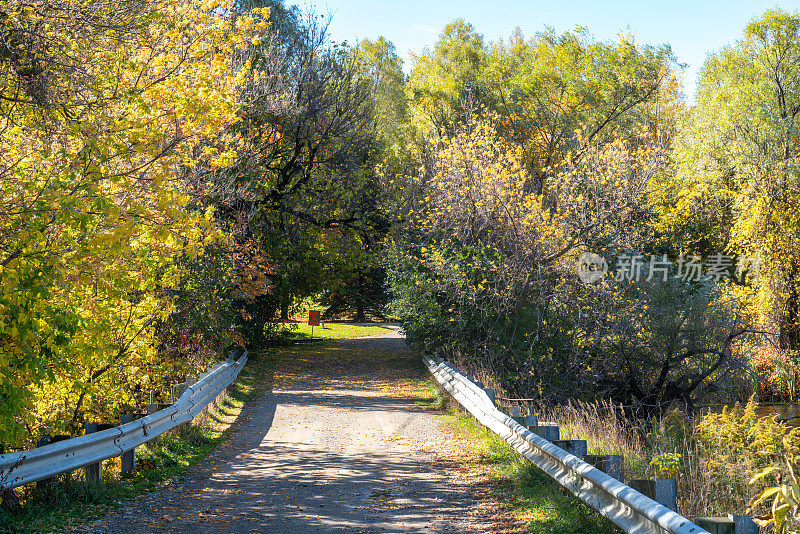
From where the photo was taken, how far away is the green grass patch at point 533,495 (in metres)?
5.98

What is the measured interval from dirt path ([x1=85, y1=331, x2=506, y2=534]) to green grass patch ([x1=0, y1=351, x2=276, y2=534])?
20 cm

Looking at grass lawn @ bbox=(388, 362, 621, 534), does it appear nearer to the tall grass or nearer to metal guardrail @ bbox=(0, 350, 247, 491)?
the tall grass

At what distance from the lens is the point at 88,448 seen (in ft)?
22.4

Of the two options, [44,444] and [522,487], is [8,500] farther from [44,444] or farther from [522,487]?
[522,487]

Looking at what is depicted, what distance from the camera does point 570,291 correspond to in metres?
16.8

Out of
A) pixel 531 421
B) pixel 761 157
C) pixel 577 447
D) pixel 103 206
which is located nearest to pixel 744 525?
pixel 577 447

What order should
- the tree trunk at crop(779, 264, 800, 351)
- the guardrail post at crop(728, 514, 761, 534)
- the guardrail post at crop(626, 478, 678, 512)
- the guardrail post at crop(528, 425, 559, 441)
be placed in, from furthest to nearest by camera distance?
the tree trunk at crop(779, 264, 800, 351), the guardrail post at crop(528, 425, 559, 441), the guardrail post at crop(626, 478, 678, 512), the guardrail post at crop(728, 514, 761, 534)

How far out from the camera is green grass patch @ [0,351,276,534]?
235 inches

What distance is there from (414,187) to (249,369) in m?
7.67

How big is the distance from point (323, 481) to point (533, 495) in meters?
2.52

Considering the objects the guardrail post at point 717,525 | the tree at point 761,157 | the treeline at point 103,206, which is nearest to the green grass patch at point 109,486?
the treeline at point 103,206

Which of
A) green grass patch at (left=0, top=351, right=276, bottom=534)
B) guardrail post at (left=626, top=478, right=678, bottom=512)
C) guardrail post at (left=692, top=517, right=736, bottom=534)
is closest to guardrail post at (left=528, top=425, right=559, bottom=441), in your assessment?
guardrail post at (left=626, top=478, right=678, bottom=512)

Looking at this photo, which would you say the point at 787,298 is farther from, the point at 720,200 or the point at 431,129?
the point at 431,129

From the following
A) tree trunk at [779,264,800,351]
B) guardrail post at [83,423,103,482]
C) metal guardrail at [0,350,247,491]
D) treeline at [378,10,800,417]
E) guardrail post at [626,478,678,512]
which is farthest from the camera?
tree trunk at [779,264,800,351]
